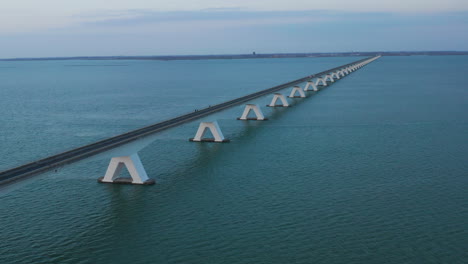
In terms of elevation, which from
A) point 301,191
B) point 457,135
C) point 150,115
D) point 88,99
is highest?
point 88,99

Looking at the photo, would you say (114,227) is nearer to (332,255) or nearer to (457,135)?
(332,255)

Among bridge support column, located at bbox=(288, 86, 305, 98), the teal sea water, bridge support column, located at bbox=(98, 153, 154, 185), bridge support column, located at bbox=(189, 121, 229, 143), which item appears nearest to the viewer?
the teal sea water

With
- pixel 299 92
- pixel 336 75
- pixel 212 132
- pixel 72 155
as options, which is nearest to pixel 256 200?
pixel 72 155

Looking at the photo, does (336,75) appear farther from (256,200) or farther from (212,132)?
(256,200)

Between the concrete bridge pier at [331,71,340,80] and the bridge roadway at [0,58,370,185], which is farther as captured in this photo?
the concrete bridge pier at [331,71,340,80]

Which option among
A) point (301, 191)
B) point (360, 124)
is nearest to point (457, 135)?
point (360, 124)

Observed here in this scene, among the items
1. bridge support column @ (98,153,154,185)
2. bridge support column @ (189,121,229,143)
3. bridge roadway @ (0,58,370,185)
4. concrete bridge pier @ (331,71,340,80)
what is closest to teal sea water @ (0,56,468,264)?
bridge roadway @ (0,58,370,185)

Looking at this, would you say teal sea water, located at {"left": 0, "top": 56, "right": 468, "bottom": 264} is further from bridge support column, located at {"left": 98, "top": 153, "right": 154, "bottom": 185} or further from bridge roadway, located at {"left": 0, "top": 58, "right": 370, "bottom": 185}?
bridge support column, located at {"left": 98, "top": 153, "right": 154, "bottom": 185}

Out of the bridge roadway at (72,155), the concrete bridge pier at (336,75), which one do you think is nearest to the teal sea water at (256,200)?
the bridge roadway at (72,155)
